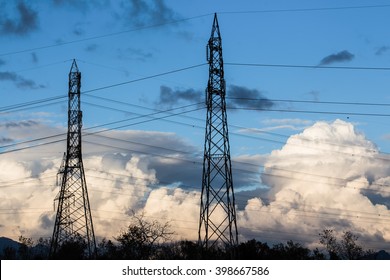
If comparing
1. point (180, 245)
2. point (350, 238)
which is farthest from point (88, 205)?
point (350, 238)

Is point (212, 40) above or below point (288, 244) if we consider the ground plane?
above

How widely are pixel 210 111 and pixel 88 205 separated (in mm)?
18976

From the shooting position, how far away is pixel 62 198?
207ft

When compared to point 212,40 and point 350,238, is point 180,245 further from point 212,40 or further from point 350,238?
point 212,40

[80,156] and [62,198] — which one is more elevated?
[80,156]

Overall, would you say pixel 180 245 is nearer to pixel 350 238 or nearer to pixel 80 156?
pixel 350 238

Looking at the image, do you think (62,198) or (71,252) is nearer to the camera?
(62,198)

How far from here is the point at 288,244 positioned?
14788cm

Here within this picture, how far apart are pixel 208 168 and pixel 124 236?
7032 centimetres

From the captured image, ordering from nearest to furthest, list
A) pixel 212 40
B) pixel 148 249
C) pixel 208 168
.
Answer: pixel 208 168, pixel 212 40, pixel 148 249
